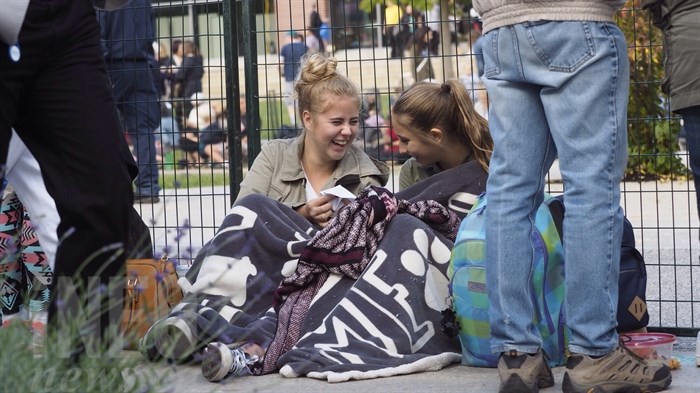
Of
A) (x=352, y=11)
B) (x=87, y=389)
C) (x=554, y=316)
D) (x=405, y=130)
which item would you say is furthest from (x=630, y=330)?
(x=352, y=11)

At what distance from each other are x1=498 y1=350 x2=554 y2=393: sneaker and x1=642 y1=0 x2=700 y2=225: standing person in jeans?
786 millimetres

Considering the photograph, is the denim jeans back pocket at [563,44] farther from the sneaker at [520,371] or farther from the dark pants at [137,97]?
the dark pants at [137,97]

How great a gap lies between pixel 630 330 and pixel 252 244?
152 centimetres

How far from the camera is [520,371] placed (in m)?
3.73

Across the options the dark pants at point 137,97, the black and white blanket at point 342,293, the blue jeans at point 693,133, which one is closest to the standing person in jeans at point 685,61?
the blue jeans at point 693,133

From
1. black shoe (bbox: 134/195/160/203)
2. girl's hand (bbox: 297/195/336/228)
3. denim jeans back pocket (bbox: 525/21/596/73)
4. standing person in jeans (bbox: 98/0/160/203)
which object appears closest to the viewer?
denim jeans back pocket (bbox: 525/21/596/73)

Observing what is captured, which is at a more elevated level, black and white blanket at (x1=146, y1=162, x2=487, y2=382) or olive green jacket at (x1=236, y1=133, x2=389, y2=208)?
olive green jacket at (x1=236, y1=133, x2=389, y2=208)

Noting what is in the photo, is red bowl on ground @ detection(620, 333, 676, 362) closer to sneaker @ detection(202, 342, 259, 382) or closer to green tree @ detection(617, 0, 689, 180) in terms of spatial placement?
sneaker @ detection(202, 342, 259, 382)

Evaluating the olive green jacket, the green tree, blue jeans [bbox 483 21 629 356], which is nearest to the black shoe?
the olive green jacket

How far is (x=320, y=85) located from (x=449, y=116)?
639mm

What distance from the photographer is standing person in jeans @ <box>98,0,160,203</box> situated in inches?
240

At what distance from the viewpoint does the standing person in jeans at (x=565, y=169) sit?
360 centimetres

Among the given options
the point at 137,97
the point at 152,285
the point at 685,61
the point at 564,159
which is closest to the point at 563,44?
the point at 564,159

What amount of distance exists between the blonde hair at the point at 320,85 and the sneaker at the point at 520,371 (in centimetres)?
177
